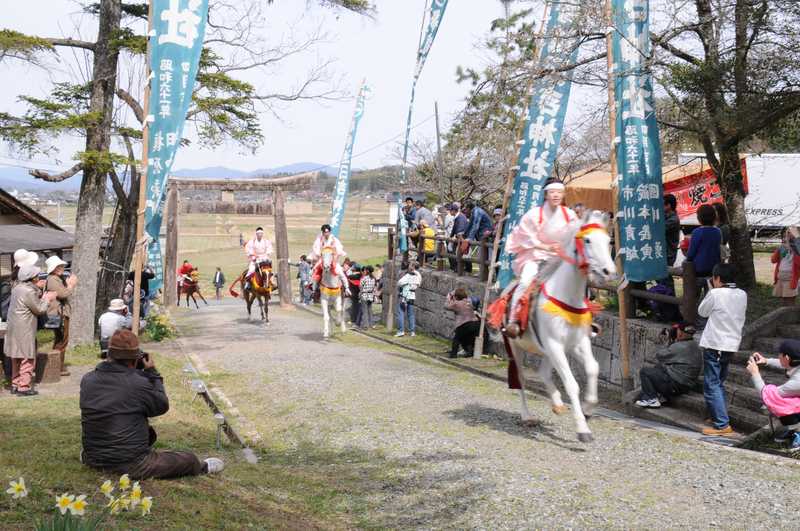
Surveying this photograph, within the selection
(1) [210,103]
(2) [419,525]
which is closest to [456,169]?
(1) [210,103]

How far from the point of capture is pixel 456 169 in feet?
92.6

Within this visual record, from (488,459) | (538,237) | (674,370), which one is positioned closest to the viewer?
(488,459)

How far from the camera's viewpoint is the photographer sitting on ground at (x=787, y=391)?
816cm

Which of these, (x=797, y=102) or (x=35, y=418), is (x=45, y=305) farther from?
(x=797, y=102)

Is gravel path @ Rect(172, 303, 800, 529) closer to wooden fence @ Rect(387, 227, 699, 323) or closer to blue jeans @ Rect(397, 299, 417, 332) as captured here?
wooden fence @ Rect(387, 227, 699, 323)

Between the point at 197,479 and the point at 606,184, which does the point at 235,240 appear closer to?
the point at 606,184

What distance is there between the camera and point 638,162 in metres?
10.9

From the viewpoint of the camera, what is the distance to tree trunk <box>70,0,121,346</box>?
50.7ft

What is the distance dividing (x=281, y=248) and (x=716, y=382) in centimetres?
1931

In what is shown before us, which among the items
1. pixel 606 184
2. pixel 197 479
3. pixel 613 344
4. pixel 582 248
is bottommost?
pixel 197 479

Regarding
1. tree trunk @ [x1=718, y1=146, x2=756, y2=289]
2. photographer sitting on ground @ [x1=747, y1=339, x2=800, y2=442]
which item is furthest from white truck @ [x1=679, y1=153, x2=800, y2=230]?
photographer sitting on ground @ [x1=747, y1=339, x2=800, y2=442]

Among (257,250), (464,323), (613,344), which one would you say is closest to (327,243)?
(257,250)

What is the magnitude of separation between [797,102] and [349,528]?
309 inches

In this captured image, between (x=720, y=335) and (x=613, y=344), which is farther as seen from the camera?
(x=613, y=344)
